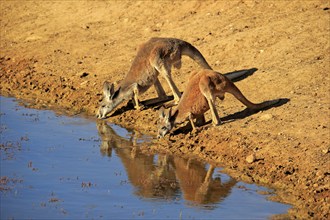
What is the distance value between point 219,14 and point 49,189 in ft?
34.1

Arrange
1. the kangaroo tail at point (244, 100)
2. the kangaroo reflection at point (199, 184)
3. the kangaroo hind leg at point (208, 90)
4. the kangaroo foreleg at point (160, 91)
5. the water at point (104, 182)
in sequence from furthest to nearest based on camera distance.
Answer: the kangaroo foreleg at point (160, 91)
the kangaroo tail at point (244, 100)
the kangaroo hind leg at point (208, 90)
the kangaroo reflection at point (199, 184)
the water at point (104, 182)

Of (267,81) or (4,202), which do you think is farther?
(267,81)

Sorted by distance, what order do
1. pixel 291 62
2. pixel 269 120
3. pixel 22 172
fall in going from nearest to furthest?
1. pixel 22 172
2. pixel 269 120
3. pixel 291 62

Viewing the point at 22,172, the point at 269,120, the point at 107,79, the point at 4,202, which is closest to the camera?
the point at 4,202

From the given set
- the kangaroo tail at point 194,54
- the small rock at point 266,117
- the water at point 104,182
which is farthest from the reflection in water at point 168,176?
the kangaroo tail at point 194,54

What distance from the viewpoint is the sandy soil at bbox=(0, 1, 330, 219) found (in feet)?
47.0

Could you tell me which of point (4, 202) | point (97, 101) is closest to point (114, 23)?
point (97, 101)

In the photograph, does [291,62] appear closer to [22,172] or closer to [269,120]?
[269,120]

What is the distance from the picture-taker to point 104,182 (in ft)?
44.3

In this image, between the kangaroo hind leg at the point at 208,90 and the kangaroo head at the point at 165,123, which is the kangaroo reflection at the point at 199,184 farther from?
the kangaroo hind leg at the point at 208,90

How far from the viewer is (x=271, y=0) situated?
73.2 ft

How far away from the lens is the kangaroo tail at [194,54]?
59.1ft

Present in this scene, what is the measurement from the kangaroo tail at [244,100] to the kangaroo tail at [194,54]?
208 cm

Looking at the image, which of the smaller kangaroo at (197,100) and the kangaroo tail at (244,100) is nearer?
the smaller kangaroo at (197,100)
